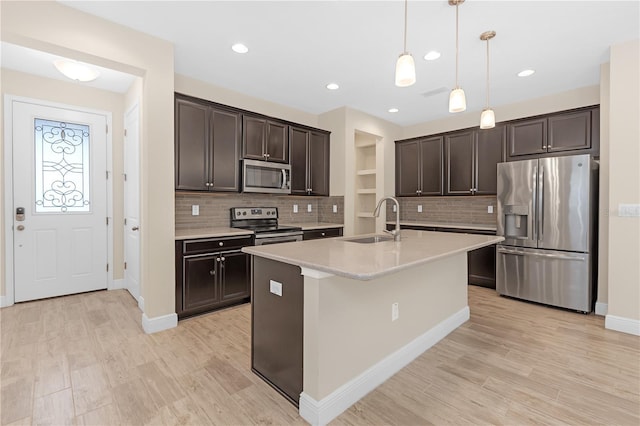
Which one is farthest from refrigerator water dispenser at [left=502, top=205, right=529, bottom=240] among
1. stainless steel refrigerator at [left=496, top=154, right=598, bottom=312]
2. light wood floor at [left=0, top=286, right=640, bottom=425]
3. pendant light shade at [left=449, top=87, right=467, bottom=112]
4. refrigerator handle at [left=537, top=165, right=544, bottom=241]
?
pendant light shade at [left=449, top=87, right=467, bottom=112]

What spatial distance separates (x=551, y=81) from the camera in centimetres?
365

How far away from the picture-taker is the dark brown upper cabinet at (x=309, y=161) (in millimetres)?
4562

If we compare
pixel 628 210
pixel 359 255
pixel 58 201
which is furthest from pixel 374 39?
Result: pixel 58 201

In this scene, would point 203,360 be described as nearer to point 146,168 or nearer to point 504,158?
point 146,168

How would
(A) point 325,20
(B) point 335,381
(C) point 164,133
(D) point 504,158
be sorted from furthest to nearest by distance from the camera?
1. (D) point 504,158
2. (C) point 164,133
3. (A) point 325,20
4. (B) point 335,381

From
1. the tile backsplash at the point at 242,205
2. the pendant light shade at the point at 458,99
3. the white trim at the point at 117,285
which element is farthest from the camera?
the white trim at the point at 117,285

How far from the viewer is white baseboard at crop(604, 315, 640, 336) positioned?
285 cm

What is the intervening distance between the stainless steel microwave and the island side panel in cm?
242

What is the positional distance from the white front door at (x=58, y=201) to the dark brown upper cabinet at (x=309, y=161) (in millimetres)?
2589

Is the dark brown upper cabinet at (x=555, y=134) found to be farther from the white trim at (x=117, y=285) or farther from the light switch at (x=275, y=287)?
the white trim at (x=117, y=285)

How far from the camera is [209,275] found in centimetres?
330

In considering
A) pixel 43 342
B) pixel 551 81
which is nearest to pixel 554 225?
pixel 551 81

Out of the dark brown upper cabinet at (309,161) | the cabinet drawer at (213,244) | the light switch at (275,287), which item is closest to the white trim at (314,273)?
the light switch at (275,287)

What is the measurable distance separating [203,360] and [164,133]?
2.09 metres
